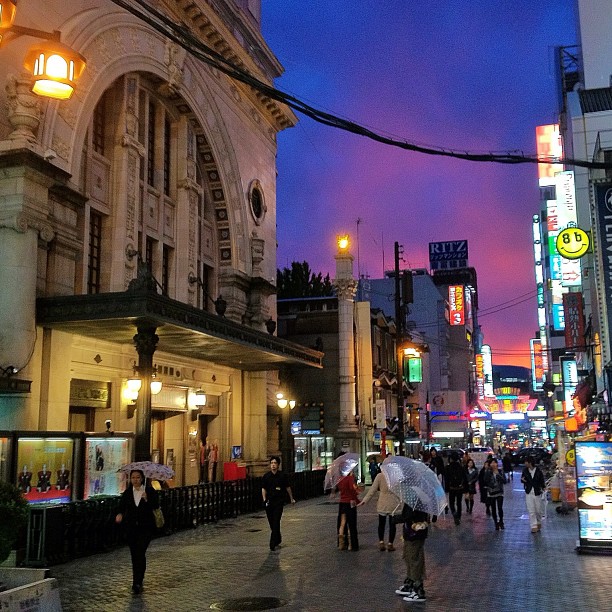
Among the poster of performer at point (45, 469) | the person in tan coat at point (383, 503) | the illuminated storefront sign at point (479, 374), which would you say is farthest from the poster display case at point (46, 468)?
the illuminated storefront sign at point (479, 374)

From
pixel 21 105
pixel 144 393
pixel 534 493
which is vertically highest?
pixel 21 105

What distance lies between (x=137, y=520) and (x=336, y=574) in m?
3.46

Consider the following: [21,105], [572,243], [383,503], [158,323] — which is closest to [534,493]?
[383,503]

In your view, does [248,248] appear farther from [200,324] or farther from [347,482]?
[347,482]

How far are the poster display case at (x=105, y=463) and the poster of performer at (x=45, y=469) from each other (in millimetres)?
530

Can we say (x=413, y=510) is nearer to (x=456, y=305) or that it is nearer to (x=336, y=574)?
(x=336, y=574)

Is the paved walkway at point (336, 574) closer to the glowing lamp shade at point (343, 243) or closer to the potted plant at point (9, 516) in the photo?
the potted plant at point (9, 516)

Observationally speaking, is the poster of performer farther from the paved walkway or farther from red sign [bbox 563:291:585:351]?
→ red sign [bbox 563:291:585:351]

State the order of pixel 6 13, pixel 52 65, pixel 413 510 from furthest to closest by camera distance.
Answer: pixel 413 510 < pixel 52 65 < pixel 6 13

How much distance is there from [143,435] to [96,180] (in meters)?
8.49

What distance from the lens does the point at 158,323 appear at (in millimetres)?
18703

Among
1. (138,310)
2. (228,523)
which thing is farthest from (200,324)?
→ (228,523)

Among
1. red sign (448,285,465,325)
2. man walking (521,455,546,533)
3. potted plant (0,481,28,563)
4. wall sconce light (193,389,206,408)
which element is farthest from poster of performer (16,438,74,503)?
red sign (448,285,465,325)

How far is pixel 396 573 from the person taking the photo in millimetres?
12461
